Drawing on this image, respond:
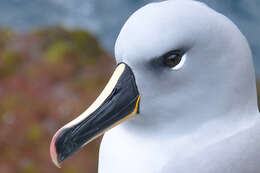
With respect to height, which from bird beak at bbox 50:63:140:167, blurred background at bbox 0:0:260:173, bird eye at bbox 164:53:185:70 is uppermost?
bird eye at bbox 164:53:185:70

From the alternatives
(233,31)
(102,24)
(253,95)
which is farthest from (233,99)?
(102,24)

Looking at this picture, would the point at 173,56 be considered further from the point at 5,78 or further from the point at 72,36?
the point at 72,36

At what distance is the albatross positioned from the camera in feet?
4.73

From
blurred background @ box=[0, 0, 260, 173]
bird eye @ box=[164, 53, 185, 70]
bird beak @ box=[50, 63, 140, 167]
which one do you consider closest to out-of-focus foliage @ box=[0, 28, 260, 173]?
blurred background @ box=[0, 0, 260, 173]

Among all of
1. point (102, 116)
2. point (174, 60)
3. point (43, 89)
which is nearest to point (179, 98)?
point (174, 60)

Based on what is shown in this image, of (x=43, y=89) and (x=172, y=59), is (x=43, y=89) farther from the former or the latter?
(x=172, y=59)

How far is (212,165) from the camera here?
1.56 metres

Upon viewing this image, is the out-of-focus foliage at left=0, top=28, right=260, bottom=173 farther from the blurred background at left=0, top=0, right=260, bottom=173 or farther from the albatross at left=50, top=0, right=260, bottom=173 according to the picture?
the albatross at left=50, top=0, right=260, bottom=173

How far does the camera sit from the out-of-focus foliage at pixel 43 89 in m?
4.50

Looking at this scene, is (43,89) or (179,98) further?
(43,89)

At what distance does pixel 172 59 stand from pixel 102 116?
28cm

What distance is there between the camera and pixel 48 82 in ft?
17.3

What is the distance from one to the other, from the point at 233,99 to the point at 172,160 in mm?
267

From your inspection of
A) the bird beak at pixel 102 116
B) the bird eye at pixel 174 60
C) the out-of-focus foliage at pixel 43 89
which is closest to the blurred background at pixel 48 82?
the out-of-focus foliage at pixel 43 89
